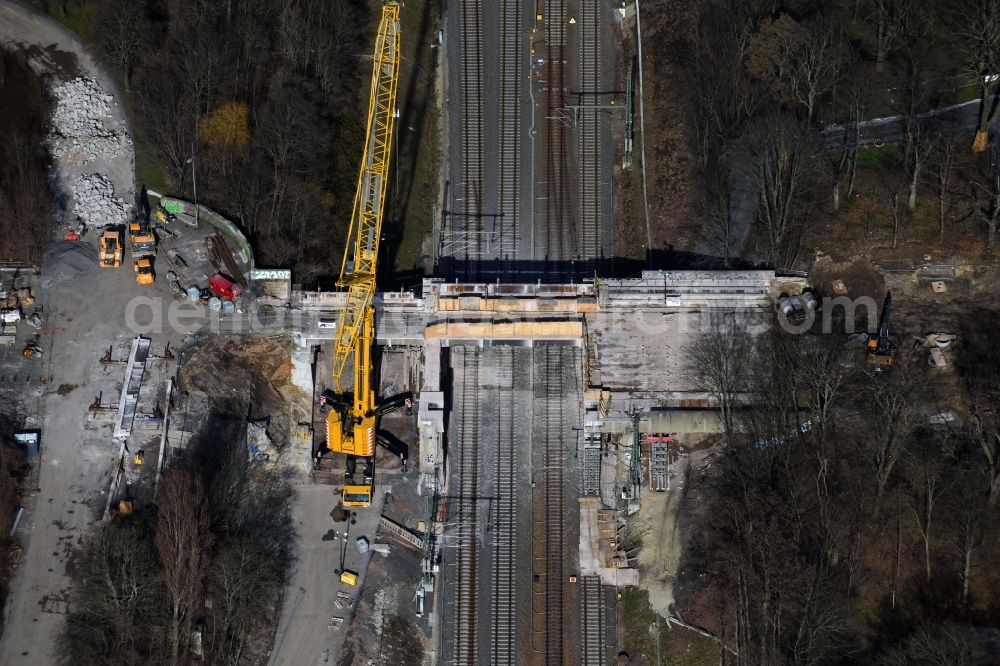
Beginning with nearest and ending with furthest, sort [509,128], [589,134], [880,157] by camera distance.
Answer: [880,157], [589,134], [509,128]

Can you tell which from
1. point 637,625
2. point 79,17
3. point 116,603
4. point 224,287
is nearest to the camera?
point 116,603

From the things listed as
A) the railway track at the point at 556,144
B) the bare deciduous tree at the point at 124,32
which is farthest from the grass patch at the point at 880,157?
the bare deciduous tree at the point at 124,32

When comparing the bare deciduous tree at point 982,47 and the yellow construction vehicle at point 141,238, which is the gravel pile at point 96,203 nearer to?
the yellow construction vehicle at point 141,238

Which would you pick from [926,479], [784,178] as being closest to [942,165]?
[784,178]

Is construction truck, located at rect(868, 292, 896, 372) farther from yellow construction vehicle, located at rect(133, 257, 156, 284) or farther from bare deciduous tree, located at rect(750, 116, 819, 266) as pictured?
yellow construction vehicle, located at rect(133, 257, 156, 284)

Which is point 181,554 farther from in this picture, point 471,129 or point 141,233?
point 471,129

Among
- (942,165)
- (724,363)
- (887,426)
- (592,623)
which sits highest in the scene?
(942,165)
